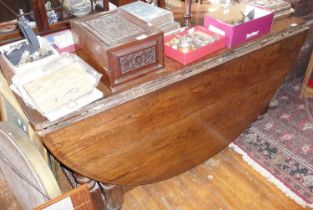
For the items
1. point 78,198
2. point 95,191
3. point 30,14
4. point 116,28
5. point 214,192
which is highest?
point 116,28

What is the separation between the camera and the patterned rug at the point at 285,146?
188 centimetres

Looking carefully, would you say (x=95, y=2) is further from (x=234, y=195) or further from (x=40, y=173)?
(x=234, y=195)

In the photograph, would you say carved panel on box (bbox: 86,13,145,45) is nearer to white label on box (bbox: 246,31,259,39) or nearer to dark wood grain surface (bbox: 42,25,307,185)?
dark wood grain surface (bbox: 42,25,307,185)

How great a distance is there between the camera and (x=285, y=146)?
6.92 feet

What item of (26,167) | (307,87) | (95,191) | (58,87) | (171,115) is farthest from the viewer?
(307,87)

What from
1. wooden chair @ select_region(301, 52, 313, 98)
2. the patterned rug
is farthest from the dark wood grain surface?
wooden chair @ select_region(301, 52, 313, 98)

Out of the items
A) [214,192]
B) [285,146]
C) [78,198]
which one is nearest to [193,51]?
[78,198]

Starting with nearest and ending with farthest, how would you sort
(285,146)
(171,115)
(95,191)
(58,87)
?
(58,87) < (171,115) < (95,191) < (285,146)

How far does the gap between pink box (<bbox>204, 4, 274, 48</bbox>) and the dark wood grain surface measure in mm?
84

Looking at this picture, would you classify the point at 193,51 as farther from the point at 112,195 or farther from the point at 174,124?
the point at 112,195

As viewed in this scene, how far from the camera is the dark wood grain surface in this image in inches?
48.0

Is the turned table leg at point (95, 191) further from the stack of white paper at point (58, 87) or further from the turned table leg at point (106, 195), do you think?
the stack of white paper at point (58, 87)

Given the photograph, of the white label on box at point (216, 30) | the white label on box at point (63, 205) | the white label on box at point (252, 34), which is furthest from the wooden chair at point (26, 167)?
the white label on box at point (252, 34)

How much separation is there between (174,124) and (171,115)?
0.20ft
